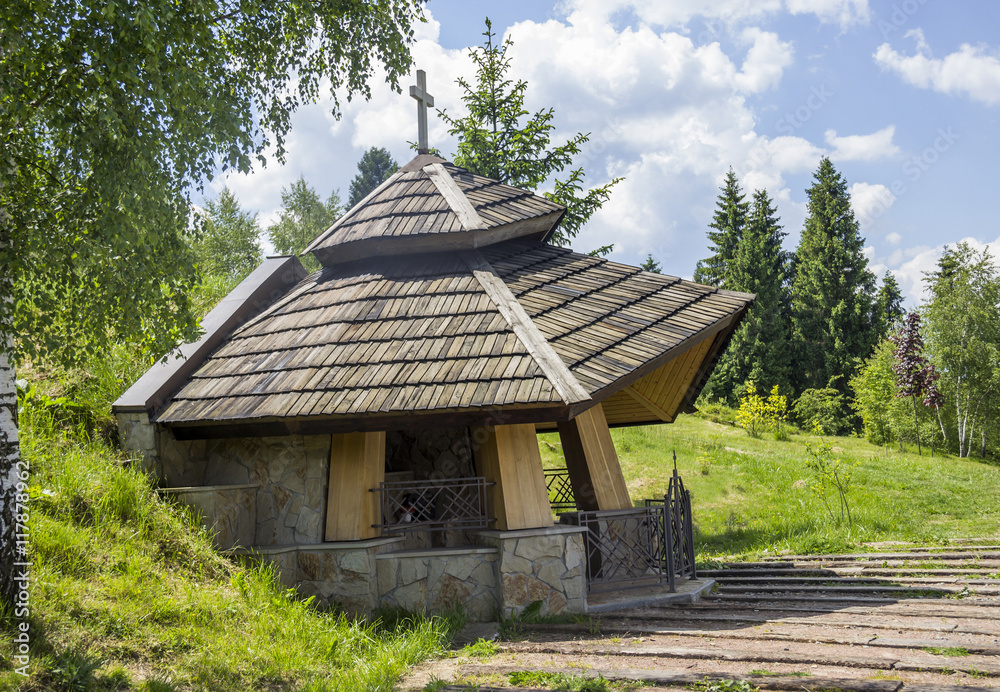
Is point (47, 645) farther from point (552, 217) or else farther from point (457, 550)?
point (552, 217)

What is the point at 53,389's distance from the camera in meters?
8.90

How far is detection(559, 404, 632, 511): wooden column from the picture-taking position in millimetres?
8009

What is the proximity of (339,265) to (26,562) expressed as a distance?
15.9ft

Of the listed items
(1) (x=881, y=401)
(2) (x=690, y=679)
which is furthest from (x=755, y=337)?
(2) (x=690, y=679)

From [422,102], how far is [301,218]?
103 feet

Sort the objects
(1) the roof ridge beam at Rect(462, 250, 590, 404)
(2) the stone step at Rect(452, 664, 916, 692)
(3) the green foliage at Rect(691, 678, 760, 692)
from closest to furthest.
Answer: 1. (2) the stone step at Rect(452, 664, 916, 692)
2. (3) the green foliage at Rect(691, 678, 760, 692)
3. (1) the roof ridge beam at Rect(462, 250, 590, 404)

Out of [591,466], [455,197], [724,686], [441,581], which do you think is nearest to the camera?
[724,686]

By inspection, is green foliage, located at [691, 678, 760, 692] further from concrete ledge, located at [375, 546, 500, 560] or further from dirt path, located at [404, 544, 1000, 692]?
concrete ledge, located at [375, 546, 500, 560]

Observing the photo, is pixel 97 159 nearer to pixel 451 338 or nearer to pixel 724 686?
pixel 451 338

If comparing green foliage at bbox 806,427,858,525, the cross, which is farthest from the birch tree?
green foliage at bbox 806,427,858,525

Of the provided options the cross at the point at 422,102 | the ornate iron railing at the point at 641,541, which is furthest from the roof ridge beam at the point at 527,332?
the cross at the point at 422,102

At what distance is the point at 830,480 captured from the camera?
13.0m

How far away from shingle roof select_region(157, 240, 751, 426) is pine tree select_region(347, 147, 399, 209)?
116ft

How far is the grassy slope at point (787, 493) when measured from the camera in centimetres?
1155
